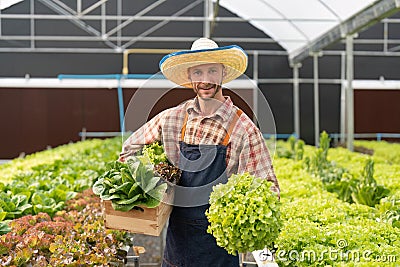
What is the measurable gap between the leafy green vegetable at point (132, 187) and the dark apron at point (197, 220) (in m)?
0.26

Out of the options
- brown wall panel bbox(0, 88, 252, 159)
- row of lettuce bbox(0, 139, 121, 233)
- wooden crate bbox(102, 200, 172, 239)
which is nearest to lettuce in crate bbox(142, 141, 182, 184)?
wooden crate bbox(102, 200, 172, 239)

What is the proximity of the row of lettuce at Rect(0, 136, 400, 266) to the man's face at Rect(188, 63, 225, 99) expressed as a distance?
3.03ft

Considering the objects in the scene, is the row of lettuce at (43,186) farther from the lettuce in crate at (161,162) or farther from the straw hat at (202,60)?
the straw hat at (202,60)

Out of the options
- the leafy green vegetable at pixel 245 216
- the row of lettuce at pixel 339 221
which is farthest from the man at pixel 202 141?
the row of lettuce at pixel 339 221

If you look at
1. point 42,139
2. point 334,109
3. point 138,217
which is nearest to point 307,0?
point 334,109

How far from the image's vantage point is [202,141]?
113 inches

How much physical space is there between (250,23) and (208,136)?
441 inches

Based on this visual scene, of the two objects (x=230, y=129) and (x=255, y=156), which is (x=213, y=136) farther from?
(x=255, y=156)

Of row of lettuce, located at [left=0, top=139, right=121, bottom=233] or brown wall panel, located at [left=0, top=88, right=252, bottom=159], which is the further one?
brown wall panel, located at [left=0, top=88, right=252, bottom=159]

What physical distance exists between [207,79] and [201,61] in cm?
10

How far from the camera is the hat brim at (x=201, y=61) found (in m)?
2.71

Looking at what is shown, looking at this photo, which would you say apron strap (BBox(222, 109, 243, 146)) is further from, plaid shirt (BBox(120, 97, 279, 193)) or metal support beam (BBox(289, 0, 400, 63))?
metal support beam (BBox(289, 0, 400, 63))

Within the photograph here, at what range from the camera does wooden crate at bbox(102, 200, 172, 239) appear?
264 cm

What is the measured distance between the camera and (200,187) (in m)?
2.82
